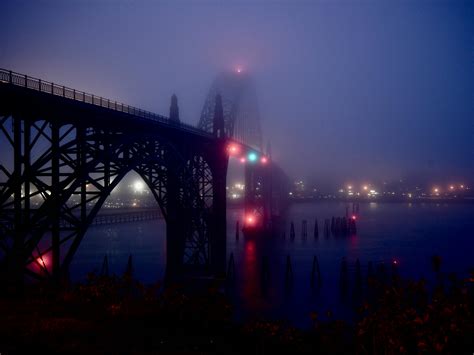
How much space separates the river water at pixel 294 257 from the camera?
31.2 m

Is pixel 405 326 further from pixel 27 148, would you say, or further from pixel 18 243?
pixel 27 148

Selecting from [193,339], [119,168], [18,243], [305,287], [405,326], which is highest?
[119,168]

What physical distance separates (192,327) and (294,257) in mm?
42905

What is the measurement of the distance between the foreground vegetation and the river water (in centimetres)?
1651

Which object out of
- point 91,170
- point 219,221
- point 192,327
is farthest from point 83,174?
point 219,221

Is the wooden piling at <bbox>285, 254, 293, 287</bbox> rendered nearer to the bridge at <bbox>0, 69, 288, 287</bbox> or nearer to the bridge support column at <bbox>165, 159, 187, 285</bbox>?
the bridge at <bbox>0, 69, 288, 287</bbox>

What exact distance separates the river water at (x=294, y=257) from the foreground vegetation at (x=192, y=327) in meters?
16.5

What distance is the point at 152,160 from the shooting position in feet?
74.0

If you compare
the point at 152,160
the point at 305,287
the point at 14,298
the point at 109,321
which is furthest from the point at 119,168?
the point at 305,287

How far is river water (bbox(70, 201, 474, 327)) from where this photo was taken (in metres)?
31.2

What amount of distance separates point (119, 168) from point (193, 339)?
38.7 feet

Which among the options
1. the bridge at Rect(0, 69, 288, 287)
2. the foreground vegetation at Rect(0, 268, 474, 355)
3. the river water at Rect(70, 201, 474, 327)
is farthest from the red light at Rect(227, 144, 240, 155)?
the foreground vegetation at Rect(0, 268, 474, 355)

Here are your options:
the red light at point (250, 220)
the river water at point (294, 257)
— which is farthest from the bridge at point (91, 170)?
the red light at point (250, 220)

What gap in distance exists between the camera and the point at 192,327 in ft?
33.7
